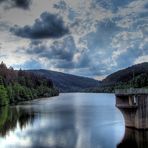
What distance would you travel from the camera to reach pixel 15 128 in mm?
67938

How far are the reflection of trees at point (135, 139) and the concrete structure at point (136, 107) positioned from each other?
178 centimetres

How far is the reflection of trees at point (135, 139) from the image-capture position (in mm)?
49153

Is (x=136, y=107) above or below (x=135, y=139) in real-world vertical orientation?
above

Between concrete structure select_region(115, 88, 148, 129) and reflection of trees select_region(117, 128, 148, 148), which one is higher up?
concrete structure select_region(115, 88, 148, 129)

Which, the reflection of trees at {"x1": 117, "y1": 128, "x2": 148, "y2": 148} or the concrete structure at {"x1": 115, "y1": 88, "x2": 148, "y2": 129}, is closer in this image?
the reflection of trees at {"x1": 117, "y1": 128, "x2": 148, "y2": 148}

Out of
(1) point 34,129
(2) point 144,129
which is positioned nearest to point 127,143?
(2) point 144,129

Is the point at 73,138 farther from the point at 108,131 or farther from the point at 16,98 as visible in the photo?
the point at 16,98

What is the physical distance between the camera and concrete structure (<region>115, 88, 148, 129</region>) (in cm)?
5772

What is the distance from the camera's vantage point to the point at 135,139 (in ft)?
171

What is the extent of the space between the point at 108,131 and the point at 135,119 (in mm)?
5381

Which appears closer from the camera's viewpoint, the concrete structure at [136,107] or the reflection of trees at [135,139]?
the reflection of trees at [135,139]

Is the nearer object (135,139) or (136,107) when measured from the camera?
(135,139)

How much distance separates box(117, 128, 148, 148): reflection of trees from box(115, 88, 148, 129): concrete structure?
5.85ft

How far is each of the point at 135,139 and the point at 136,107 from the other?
7.20m
